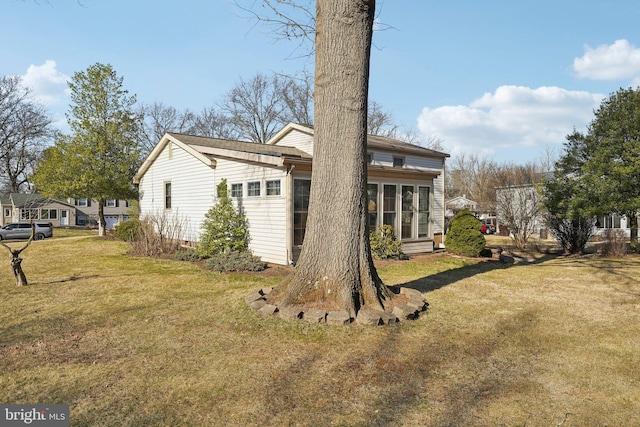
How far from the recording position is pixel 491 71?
11.6 metres

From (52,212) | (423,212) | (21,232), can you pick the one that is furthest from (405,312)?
(52,212)

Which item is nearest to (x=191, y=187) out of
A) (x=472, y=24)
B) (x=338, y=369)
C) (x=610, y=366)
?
(x=472, y=24)

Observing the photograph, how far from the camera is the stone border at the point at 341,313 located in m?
4.81

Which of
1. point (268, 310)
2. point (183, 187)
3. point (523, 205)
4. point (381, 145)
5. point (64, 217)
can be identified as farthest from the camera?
point (64, 217)

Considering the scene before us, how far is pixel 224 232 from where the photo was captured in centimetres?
1168

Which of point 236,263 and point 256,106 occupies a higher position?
point 256,106

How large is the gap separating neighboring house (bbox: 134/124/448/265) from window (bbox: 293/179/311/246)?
1.1 inches

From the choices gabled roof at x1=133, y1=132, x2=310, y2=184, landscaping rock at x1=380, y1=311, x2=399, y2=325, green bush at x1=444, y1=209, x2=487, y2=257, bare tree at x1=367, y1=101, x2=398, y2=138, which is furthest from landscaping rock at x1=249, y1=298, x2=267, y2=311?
bare tree at x1=367, y1=101, x2=398, y2=138

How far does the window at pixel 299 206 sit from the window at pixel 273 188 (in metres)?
0.56

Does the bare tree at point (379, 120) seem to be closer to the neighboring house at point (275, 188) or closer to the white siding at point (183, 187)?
the neighboring house at point (275, 188)

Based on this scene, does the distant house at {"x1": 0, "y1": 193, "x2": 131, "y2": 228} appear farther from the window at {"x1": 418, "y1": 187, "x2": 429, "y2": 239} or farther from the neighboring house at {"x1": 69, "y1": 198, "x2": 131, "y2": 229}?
the window at {"x1": 418, "y1": 187, "x2": 429, "y2": 239}

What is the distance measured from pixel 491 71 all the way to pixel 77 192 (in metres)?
21.3

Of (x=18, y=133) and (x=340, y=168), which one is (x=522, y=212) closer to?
(x=340, y=168)

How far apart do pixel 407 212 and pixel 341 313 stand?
29.8 ft
